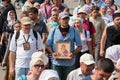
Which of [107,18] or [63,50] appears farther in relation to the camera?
[107,18]

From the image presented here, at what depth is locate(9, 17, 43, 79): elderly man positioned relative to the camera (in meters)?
8.64

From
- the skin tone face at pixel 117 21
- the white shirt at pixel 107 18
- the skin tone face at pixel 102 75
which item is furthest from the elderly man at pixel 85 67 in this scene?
the white shirt at pixel 107 18

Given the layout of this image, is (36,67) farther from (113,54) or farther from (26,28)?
(26,28)

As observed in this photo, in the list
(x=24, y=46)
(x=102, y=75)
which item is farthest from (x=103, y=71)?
(x=24, y=46)

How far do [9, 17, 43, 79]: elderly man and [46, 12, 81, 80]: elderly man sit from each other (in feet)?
1.52

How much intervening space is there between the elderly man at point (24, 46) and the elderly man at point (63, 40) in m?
0.46

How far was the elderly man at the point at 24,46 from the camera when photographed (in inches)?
340

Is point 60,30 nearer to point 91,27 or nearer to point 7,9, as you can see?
point 91,27

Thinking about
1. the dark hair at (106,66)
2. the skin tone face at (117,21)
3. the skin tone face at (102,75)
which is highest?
the skin tone face at (117,21)

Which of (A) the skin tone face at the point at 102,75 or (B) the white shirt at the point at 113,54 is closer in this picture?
(A) the skin tone face at the point at 102,75

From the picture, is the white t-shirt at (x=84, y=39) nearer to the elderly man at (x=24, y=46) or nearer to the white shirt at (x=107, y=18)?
the elderly man at (x=24, y=46)

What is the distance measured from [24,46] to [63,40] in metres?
0.83

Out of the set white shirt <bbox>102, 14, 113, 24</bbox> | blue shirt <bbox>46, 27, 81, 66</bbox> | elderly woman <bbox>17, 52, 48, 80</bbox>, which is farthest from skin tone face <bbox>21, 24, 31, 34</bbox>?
white shirt <bbox>102, 14, 113, 24</bbox>

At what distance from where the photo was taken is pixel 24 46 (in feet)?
28.3
